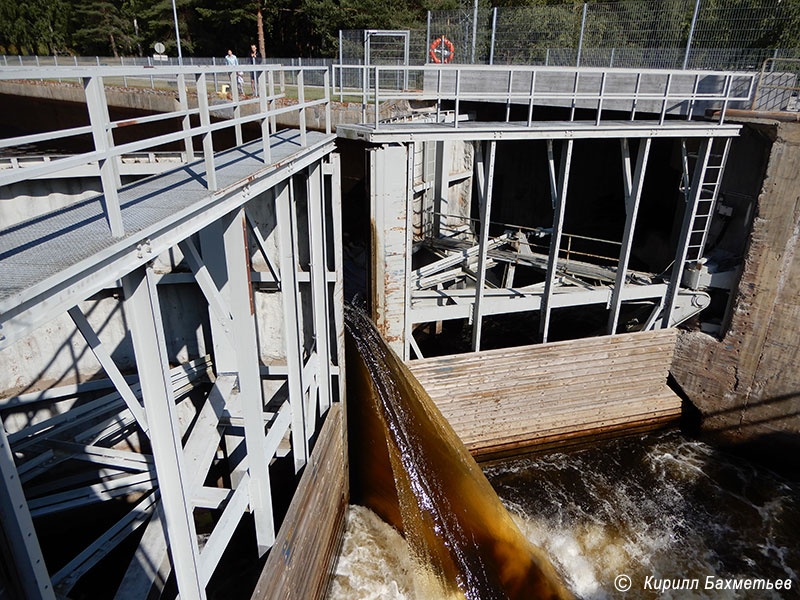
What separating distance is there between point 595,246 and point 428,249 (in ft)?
17.6

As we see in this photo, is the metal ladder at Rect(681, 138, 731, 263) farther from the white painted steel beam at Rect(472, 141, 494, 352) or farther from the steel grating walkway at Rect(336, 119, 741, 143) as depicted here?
the white painted steel beam at Rect(472, 141, 494, 352)

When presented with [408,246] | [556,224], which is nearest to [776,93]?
[556,224]

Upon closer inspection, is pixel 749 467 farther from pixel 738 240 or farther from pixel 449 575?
pixel 449 575

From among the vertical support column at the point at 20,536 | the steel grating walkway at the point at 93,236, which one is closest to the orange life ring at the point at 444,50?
the steel grating walkway at the point at 93,236

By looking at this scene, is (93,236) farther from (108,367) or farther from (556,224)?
(556,224)

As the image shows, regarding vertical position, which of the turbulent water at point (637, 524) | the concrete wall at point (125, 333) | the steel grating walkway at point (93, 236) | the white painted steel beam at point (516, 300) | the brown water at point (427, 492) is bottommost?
the turbulent water at point (637, 524)

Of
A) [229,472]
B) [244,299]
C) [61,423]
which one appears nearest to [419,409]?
[229,472]

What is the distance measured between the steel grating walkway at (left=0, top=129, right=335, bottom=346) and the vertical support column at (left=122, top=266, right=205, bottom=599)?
20 centimetres

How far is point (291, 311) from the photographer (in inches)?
194

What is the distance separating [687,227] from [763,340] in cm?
217

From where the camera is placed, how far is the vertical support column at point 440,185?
1028 centimetres

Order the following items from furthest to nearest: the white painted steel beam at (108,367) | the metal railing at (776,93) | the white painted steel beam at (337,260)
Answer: the metal railing at (776,93)
the white painted steel beam at (337,260)
the white painted steel beam at (108,367)

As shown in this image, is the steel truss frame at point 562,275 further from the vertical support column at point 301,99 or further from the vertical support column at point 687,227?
the vertical support column at point 301,99

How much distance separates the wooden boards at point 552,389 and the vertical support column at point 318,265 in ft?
5.22
